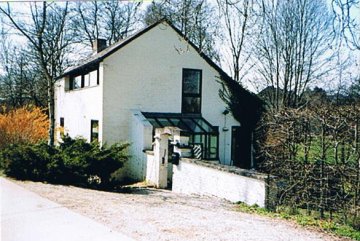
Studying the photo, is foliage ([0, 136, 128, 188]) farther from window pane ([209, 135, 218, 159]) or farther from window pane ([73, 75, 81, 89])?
window pane ([73, 75, 81, 89])

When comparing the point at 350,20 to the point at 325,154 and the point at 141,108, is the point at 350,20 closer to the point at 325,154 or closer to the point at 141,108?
the point at 325,154

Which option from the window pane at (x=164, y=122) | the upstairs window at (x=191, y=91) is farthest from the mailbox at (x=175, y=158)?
the upstairs window at (x=191, y=91)

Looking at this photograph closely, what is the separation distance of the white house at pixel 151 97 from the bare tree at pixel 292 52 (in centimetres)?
510

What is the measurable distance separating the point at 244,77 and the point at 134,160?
12.5 m

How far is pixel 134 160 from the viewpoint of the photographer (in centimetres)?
1777

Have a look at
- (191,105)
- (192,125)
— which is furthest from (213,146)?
(191,105)

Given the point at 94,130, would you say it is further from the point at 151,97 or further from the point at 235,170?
the point at 235,170

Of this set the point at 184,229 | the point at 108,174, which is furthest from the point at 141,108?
the point at 184,229

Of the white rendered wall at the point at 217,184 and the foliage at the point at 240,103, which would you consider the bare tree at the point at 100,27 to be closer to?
the foliage at the point at 240,103

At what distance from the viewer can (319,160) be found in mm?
7984

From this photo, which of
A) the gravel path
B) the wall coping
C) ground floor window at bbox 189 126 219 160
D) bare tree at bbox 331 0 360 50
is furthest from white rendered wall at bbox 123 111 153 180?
bare tree at bbox 331 0 360 50

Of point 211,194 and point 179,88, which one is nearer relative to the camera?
point 211,194

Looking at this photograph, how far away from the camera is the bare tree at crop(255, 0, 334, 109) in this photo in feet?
74.5

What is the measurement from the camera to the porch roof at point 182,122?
1836 cm
